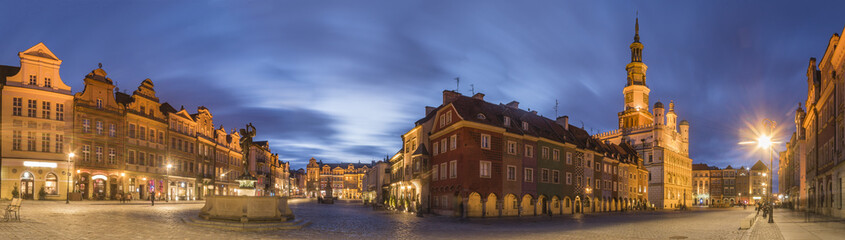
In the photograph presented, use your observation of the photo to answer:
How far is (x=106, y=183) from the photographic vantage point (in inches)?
2175

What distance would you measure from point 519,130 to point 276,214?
96.4 feet

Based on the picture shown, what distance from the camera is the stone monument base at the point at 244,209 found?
2384cm

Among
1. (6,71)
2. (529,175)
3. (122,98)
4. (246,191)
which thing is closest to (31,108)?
(6,71)

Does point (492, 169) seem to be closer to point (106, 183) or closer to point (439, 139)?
point (439, 139)

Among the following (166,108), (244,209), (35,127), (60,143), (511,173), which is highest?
(166,108)

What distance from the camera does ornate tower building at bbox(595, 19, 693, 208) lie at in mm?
102312

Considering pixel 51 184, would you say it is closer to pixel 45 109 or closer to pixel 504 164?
pixel 45 109

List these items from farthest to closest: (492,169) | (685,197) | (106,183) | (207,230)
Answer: (685,197) < (106,183) < (492,169) < (207,230)

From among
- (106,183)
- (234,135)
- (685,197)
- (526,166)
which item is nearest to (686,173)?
(685,197)

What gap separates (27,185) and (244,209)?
122 ft

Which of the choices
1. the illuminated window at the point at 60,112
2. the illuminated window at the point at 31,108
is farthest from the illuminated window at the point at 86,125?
the illuminated window at the point at 31,108

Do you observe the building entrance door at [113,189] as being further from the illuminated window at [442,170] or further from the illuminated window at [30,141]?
the illuminated window at [442,170]

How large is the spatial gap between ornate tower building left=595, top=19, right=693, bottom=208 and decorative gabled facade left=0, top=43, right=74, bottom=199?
283 feet

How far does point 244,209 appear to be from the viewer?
23.8 meters
